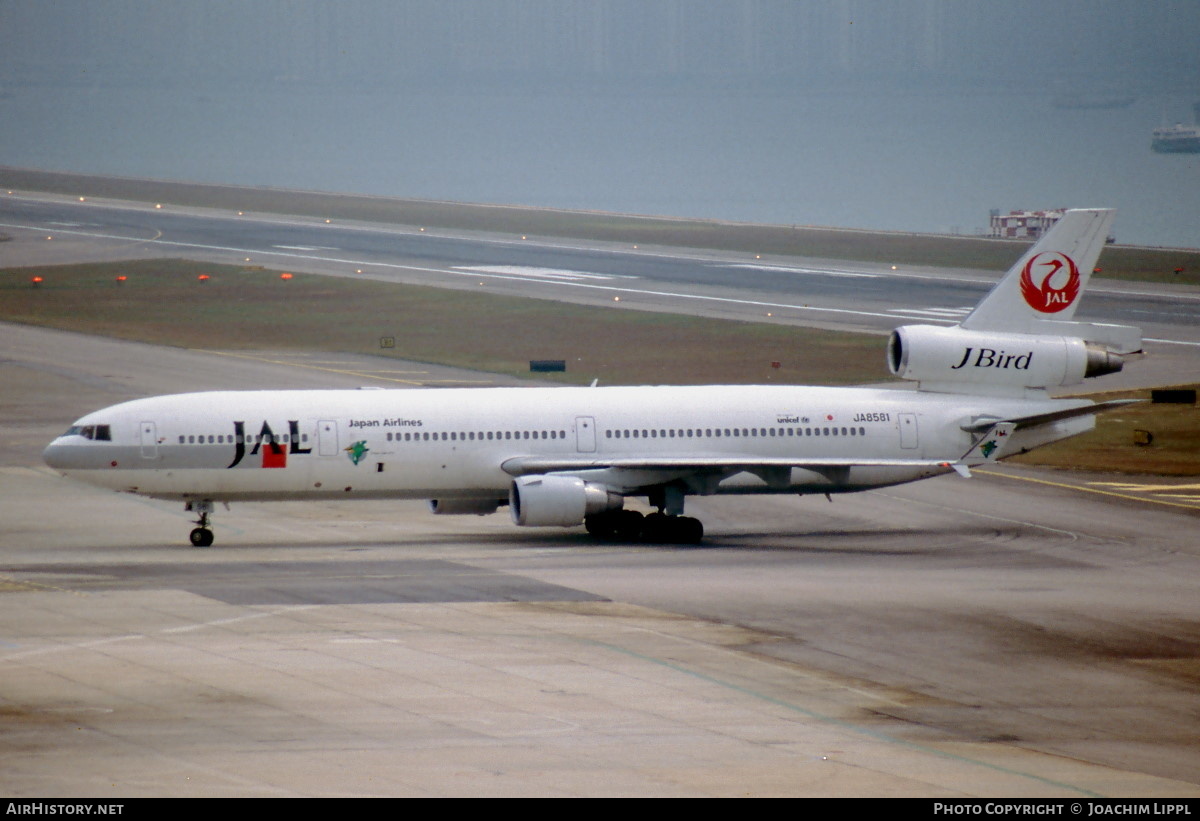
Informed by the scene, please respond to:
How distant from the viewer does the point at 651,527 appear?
45.3 m

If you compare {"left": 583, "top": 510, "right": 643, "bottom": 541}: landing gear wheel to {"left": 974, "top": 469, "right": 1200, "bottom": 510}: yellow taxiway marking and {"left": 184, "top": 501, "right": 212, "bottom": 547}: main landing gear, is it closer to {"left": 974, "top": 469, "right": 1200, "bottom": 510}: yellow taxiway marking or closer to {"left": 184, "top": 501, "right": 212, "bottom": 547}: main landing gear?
{"left": 184, "top": 501, "right": 212, "bottom": 547}: main landing gear

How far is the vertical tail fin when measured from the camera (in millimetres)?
48469

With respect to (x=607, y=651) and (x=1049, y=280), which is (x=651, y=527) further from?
(x=1049, y=280)

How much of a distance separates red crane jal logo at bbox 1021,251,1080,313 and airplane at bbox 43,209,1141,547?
45 mm

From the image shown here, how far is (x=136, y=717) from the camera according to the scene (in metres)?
26.0

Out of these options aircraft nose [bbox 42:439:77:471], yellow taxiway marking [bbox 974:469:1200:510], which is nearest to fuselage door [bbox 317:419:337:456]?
aircraft nose [bbox 42:439:77:471]

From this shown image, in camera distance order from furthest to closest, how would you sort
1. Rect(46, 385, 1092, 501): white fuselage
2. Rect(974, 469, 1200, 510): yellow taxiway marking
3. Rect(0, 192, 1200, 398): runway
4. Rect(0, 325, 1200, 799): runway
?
Rect(0, 192, 1200, 398): runway < Rect(974, 469, 1200, 510): yellow taxiway marking < Rect(46, 385, 1092, 501): white fuselage < Rect(0, 325, 1200, 799): runway

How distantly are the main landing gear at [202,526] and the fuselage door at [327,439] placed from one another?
3874 mm

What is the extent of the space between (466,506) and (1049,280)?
1984cm

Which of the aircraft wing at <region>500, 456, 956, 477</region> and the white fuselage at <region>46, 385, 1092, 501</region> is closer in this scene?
the white fuselage at <region>46, 385, 1092, 501</region>

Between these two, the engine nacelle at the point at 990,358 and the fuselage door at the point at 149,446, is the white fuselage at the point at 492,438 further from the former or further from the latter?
the engine nacelle at the point at 990,358

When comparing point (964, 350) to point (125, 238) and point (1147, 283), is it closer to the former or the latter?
point (1147, 283)

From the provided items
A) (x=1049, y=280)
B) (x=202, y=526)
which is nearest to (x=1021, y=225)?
(x=1049, y=280)

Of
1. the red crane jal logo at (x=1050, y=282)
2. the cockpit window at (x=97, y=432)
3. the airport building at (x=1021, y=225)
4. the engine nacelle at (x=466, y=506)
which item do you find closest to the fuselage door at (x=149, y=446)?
the cockpit window at (x=97, y=432)
